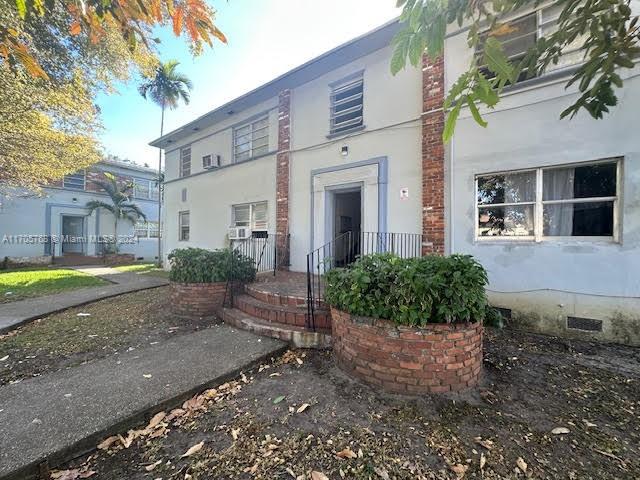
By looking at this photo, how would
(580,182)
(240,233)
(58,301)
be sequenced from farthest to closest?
(240,233) < (58,301) < (580,182)

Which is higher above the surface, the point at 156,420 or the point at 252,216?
the point at 252,216

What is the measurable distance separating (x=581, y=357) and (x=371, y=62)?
6.73 meters

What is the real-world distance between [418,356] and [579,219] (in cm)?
383

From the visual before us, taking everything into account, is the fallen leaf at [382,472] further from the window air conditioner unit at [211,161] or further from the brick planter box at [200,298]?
the window air conditioner unit at [211,161]

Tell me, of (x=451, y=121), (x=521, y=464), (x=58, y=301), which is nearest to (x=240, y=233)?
(x=58, y=301)

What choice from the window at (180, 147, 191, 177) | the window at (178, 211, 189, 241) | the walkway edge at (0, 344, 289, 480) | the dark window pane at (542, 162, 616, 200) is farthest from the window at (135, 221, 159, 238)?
the dark window pane at (542, 162, 616, 200)

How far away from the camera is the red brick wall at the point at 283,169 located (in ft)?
28.3

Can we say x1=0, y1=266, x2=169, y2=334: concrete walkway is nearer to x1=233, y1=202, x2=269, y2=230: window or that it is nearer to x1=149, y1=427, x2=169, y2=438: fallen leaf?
x1=233, y1=202, x2=269, y2=230: window

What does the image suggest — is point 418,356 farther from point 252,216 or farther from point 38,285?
point 38,285

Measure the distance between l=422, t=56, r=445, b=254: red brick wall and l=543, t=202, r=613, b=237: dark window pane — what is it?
5.47 feet

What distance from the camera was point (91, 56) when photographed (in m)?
8.75

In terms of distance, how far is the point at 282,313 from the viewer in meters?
4.53

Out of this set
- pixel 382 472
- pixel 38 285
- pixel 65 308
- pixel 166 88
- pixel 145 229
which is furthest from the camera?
pixel 145 229

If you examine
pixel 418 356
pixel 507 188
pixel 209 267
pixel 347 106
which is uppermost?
pixel 347 106
